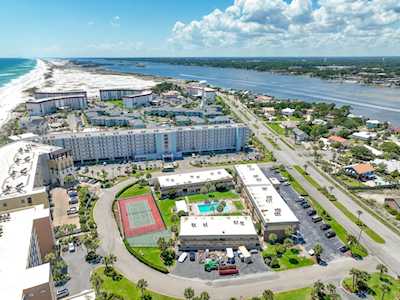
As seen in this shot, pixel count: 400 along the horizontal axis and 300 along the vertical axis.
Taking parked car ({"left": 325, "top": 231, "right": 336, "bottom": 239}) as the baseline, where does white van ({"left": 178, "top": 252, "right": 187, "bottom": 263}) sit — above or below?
below

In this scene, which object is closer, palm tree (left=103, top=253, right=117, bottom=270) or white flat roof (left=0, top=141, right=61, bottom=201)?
palm tree (left=103, top=253, right=117, bottom=270)

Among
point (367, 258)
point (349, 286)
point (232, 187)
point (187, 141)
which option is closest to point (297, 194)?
point (232, 187)

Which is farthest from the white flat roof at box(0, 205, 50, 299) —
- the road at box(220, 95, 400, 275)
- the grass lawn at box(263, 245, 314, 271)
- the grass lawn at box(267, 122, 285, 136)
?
the grass lawn at box(267, 122, 285, 136)

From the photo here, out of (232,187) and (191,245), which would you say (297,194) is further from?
(191,245)

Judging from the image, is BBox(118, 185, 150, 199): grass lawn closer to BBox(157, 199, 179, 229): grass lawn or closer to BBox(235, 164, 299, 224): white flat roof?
BBox(157, 199, 179, 229): grass lawn

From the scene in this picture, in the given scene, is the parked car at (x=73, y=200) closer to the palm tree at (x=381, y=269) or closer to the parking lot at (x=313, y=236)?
the parking lot at (x=313, y=236)
